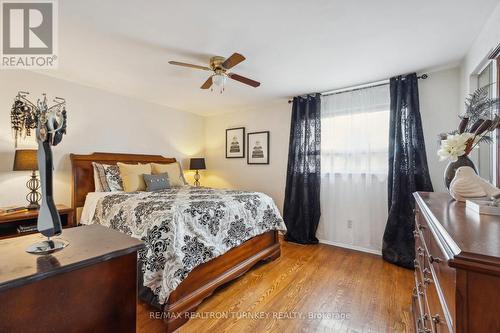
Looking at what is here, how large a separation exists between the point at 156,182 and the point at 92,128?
1252 mm

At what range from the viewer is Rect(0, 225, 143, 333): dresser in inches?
24.5

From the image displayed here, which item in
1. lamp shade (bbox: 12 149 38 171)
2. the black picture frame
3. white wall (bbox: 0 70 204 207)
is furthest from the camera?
the black picture frame

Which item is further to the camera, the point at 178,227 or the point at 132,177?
the point at 132,177

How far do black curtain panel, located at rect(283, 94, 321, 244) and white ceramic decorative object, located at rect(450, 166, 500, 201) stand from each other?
7.41ft

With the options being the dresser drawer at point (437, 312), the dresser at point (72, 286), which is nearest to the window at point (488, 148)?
the dresser drawer at point (437, 312)

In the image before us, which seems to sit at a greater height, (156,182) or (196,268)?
(156,182)

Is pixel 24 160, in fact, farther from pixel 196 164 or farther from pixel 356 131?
pixel 356 131

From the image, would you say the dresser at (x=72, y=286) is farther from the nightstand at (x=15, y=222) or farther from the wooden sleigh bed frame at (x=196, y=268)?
the nightstand at (x=15, y=222)

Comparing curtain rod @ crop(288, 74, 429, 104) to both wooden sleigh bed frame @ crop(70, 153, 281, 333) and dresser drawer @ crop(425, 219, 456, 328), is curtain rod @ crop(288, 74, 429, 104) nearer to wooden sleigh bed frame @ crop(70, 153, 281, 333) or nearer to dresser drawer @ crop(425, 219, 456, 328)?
wooden sleigh bed frame @ crop(70, 153, 281, 333)

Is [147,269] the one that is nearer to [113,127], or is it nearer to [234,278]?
[234,278]

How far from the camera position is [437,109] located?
9.12 feet

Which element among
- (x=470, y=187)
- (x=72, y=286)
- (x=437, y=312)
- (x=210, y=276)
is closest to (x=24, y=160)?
(x=210, y=276)

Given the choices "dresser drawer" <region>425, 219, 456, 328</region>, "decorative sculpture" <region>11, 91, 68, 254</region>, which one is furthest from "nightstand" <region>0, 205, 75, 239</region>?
"dresser drawer" <region>425, 219, 456, 328</region>

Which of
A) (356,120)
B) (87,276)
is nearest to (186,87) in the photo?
(356,120)
